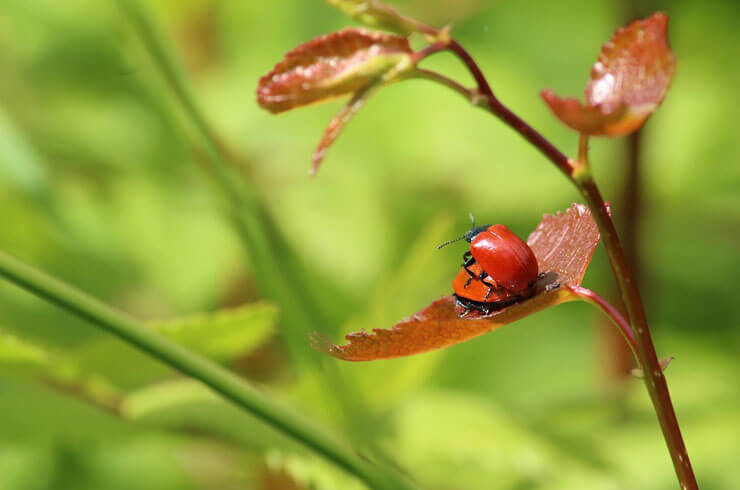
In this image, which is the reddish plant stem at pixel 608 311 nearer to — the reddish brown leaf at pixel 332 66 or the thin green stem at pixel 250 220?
the reddish brown leaf at pixel 332 66

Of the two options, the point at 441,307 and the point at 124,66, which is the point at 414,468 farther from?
the point at 124,66

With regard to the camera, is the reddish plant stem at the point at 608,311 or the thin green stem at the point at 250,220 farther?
the thin green stem at the point at 250,220

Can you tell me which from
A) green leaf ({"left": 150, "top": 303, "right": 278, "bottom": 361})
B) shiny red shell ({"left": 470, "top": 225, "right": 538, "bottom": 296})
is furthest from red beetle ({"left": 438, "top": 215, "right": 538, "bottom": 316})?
green leaf ({"left": 150, "top": 303, "right": 278, "bottom": 361})

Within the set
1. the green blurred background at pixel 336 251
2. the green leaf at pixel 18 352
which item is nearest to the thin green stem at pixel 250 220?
the green blurred background at pixel 336 251

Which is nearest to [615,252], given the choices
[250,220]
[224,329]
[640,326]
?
[640,326]

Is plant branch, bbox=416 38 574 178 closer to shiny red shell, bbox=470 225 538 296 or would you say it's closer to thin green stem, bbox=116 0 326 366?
shiny red shell, bbox=470 225 538 296

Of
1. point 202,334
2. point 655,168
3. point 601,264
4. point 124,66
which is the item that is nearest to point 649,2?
point 655,168

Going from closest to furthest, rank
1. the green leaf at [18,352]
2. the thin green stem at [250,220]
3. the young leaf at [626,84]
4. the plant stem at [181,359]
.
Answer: the young leaf at [626,84] < the plant stem at [181,359] < the green leaf at [18,352] < the thin green stem at [250,220]
